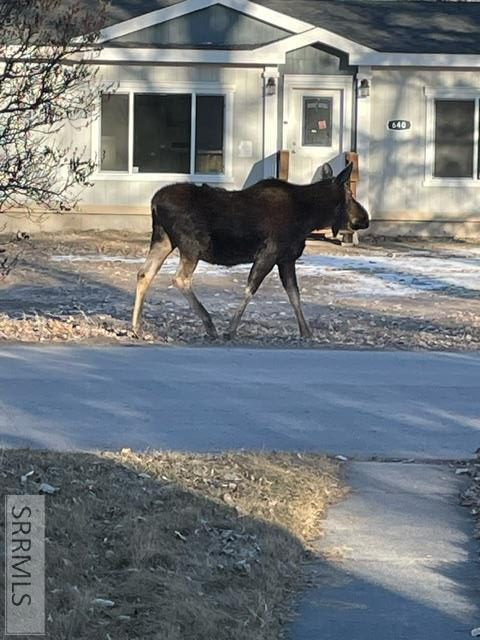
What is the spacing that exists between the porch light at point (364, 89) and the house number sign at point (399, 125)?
0.72 meters

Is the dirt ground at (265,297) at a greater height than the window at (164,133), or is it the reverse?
the window at (164,133)

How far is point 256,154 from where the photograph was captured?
23875 millimetres

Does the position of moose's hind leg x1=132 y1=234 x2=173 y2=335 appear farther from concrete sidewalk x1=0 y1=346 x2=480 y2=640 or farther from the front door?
the front door

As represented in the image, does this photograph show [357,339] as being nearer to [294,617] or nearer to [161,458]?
[161,458]

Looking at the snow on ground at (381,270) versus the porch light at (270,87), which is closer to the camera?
the snow on ground at (381,270)

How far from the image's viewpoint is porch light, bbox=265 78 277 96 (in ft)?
77.0

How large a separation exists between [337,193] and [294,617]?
8.25m

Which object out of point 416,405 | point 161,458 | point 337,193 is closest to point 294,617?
point 161,458

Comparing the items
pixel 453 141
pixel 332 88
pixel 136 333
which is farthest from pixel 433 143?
pixel 136 333

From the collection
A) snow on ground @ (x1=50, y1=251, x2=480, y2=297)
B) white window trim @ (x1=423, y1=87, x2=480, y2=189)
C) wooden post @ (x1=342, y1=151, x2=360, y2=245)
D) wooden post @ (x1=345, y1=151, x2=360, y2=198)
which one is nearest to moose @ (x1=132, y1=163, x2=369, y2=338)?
snow on ground @ (x1=50, y1=251, x2=480, y2=297)

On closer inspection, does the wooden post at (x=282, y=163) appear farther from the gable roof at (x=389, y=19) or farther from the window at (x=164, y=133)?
the gable roof at (x=389, y=19)

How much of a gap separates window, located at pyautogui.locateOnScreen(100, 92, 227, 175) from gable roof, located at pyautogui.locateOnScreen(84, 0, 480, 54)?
1748 millimetres

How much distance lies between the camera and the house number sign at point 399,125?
23.9 m

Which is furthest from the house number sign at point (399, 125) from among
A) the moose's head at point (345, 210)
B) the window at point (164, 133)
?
the moose's head at point (345, 210)
